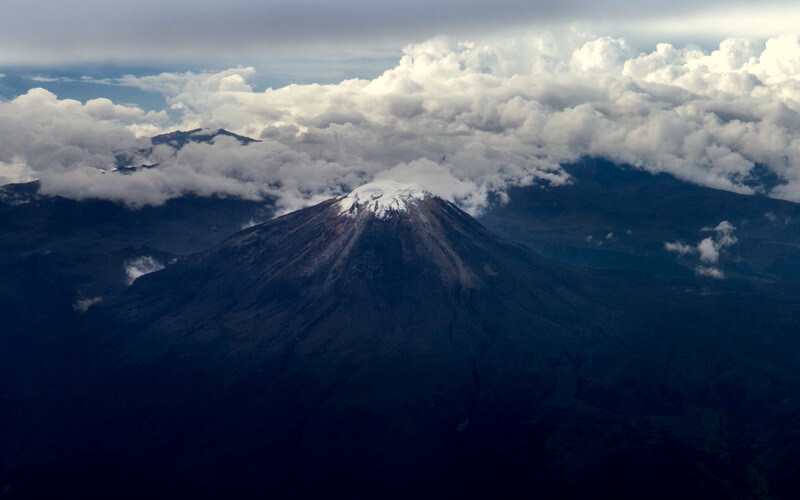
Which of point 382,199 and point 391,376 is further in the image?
point 382,199

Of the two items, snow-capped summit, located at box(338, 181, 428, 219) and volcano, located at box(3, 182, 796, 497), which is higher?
snow-capped summit, located at box(338, 181, 428, 219)

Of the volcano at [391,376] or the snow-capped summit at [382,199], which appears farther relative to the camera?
the snow-capped summit at [382,199]

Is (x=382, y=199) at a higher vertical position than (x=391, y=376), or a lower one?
higher

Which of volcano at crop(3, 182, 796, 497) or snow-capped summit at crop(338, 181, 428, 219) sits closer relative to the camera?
volcano at crop(3, 182, 796, 497)

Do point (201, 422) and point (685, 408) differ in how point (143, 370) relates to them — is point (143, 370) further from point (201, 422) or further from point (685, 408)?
point (685, 408)
